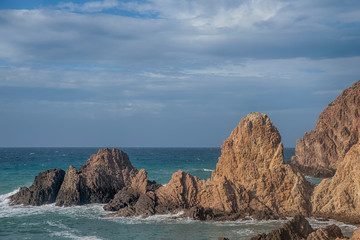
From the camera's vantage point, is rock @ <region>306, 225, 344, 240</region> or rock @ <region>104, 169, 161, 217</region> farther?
rock @ <region>104, 169, 161, 217</region>

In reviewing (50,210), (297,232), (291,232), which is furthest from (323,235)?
(50,210)

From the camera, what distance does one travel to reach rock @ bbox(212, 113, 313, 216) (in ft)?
85.3

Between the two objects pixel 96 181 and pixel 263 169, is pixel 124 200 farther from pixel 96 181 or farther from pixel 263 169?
pixel 263 169

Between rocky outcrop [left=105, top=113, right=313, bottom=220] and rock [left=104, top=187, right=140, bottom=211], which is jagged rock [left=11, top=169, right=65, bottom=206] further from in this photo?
rocky outcrop [left=105, top=113, right=313, bottom=220]

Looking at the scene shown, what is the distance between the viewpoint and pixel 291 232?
664 inches

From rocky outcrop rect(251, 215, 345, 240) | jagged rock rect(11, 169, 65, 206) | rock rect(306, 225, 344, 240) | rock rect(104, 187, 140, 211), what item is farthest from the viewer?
jagged rock rect(11, 169, 65, 206)

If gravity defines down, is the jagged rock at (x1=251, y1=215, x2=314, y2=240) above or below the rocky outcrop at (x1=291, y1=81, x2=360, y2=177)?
below

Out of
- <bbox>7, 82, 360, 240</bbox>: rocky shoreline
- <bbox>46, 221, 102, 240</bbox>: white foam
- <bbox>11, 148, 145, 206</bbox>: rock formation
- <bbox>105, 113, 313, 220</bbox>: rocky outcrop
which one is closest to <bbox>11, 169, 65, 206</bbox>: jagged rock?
<bbox>11, 148, 145, 206</bbox>: rock formation

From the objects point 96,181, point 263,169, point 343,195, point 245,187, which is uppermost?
point 263,169

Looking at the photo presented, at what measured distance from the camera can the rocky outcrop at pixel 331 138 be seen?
69.9 m

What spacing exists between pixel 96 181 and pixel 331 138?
51.9 meters

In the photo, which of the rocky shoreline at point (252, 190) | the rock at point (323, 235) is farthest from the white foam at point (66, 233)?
the rock at point (323, 235)

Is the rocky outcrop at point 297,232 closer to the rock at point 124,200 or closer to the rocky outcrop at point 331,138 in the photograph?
the rock at point 124,200

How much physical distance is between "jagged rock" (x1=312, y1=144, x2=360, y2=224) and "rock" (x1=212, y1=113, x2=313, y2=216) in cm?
82
